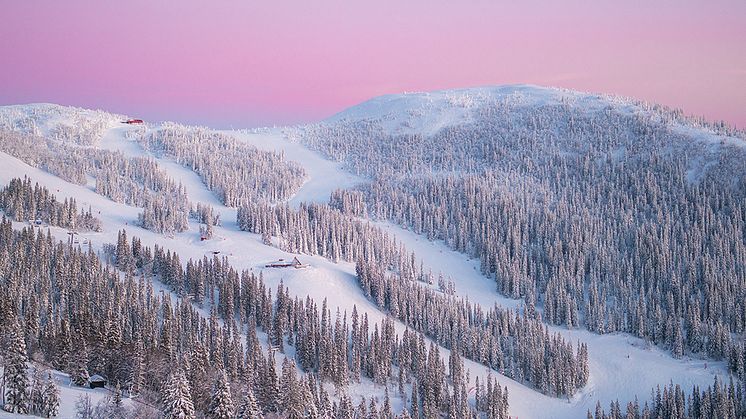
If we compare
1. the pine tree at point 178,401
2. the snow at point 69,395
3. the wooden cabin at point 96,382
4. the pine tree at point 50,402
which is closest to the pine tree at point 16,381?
the snow at point 69,395

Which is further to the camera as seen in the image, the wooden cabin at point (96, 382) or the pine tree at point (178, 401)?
the wooden cabin at point (96, 382)

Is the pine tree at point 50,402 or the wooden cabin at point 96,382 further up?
the pine tree at point 50,402

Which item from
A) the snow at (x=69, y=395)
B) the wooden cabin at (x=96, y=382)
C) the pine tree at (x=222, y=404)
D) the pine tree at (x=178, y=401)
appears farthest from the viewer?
the wooden cabin at (x=96, y=382)

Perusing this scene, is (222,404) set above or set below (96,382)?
above

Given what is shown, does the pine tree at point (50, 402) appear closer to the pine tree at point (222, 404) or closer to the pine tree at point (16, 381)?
the pine tree at point (16, 381)

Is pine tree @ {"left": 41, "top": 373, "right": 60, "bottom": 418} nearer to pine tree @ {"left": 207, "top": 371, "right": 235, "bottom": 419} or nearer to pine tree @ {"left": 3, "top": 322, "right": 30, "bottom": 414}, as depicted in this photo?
pine tree @ {"left": 3, "top": 322, "right": 30, "bottom": 414}

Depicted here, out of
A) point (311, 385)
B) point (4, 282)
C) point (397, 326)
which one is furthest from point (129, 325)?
point (397, 326)

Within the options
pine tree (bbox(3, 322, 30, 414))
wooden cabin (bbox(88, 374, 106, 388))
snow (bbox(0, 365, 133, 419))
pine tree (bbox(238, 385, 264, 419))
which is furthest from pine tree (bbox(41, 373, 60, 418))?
pine tree (bbox(238, 385, 264, 419))

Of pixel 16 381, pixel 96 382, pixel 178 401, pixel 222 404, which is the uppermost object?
pixel 178 401

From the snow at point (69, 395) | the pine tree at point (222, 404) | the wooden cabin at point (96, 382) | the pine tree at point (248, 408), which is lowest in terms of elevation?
the wooden cabin at point (96, 382)

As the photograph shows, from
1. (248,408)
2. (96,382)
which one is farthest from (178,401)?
(96,382)

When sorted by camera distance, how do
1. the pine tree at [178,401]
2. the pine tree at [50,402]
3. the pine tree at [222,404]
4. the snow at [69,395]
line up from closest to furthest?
the pine tree at [178,401]
the pine tree at [222,404]
the pine tree at [50,402]
the snow at [69,395]

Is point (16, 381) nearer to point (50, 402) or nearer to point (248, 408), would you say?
point (50, 402)
